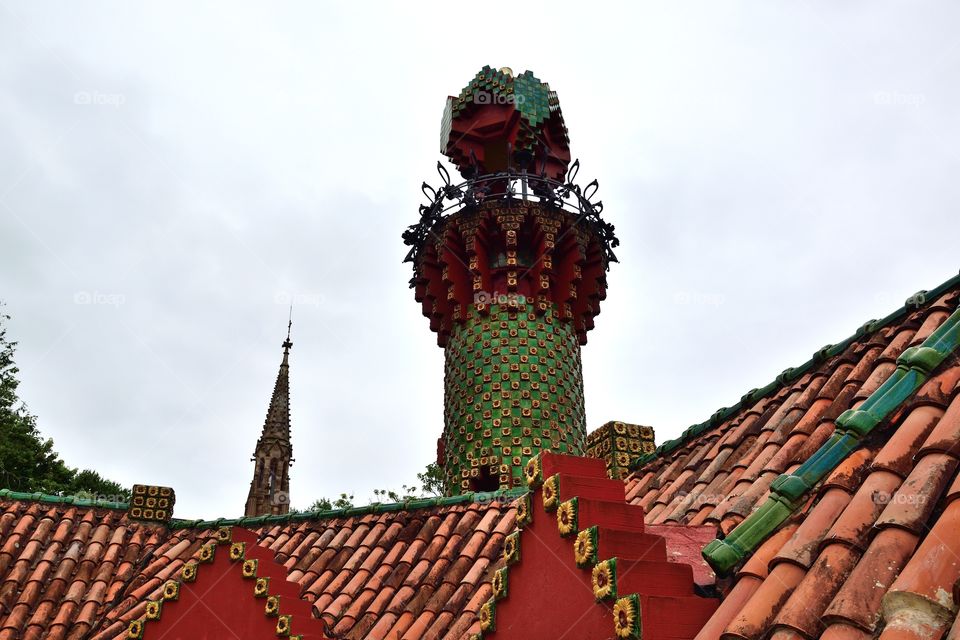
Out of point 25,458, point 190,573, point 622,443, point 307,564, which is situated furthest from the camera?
point 25,458

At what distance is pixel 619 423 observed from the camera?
11.7 meters

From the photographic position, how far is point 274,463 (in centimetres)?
2561

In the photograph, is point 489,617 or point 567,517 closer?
point 567,517

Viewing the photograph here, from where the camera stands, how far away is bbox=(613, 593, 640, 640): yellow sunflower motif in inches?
175

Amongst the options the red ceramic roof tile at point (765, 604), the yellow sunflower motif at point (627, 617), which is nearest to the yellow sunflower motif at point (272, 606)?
the yellow sunflower motif at point (627, 617)

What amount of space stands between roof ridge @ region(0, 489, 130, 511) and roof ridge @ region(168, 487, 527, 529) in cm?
89

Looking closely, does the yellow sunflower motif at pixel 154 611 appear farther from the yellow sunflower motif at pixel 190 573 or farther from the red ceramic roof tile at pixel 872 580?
the red ceramic roof tile at pixel 872 580

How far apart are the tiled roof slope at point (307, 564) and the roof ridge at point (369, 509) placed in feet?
0.10

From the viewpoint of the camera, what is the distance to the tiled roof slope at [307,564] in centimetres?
814

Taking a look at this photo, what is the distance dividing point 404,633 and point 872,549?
505 centimetres

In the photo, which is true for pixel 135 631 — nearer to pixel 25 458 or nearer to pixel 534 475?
pixel 534 475

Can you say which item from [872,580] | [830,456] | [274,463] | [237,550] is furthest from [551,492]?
[274,463]

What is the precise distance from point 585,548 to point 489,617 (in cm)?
107

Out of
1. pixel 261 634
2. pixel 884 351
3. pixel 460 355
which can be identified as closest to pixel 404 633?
pixel 261 634
